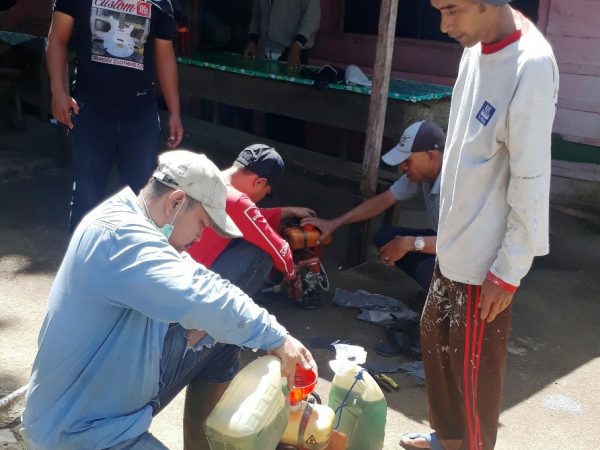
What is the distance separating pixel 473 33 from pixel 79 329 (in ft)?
4.87

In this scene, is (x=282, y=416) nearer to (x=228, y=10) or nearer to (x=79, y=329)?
(x=79, y=329)

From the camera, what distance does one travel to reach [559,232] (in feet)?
21.0

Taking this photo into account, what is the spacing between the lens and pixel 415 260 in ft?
13.6

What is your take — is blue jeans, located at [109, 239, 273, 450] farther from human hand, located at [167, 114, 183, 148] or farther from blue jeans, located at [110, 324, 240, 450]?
human hand, located at [167, 114, 183, 148]

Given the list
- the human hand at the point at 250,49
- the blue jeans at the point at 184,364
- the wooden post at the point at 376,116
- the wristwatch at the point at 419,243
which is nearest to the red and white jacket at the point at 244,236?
the blue jeans at the point at 184,364

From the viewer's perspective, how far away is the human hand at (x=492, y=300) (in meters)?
2.43

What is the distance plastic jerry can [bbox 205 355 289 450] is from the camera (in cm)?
220

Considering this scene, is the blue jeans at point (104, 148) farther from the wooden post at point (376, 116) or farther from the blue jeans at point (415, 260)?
the wooden post at point (376, 116)

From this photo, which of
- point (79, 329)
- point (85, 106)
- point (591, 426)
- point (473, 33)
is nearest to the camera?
point (79, 329)

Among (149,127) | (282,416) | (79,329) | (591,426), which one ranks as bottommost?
(591,426)

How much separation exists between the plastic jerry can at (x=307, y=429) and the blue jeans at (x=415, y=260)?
1536mm

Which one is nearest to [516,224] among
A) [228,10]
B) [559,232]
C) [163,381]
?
[163,381]

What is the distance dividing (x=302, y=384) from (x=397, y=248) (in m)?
1.57

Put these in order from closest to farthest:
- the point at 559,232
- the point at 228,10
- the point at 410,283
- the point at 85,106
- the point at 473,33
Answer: the point at 473,33 → the point at 85,106 → the point at 410,283 → the point at 559,232 → the point at 228,10
